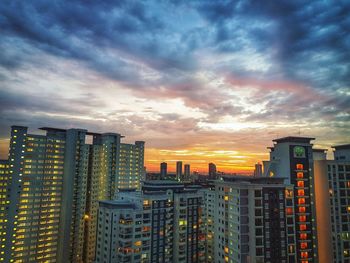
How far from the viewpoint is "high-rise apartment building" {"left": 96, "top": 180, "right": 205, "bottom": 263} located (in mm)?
106438

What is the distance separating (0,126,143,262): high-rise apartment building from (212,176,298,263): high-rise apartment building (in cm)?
9907

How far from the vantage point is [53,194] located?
525 feet

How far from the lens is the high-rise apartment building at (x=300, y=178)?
327 ft

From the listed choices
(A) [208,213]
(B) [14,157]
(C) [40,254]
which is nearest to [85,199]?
(C) [40,254]

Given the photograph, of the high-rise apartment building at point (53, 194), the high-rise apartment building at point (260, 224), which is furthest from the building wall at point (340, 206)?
the high-rise apartment building at point (53, 194)

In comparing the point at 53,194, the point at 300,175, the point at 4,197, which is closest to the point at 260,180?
the point at 300,175

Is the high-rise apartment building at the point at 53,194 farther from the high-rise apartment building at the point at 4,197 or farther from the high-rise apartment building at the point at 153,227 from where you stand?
the high-rise apartment building at the point at 153,227

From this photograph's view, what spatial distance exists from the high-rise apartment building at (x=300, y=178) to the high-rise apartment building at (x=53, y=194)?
11089 cm

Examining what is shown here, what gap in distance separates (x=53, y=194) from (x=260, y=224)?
123m

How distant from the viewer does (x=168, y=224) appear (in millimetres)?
122438

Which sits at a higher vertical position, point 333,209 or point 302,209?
point 302,209

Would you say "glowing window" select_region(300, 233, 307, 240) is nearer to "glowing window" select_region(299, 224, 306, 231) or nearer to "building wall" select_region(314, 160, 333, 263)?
"glowing window" select_region(299, 224, 306, 231)

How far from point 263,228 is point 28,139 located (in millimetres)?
135771

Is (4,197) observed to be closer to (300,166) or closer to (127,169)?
(127,169)
